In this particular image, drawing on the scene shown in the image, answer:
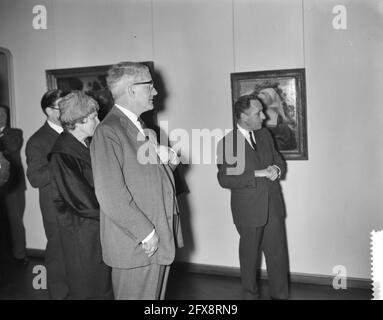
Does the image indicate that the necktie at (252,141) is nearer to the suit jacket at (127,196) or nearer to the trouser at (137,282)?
the suit jacket at (127,196)

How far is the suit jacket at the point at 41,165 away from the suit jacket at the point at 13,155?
1.97 metres

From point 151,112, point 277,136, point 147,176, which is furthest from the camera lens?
point 151,112

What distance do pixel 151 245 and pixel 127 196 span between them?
326 millimetres

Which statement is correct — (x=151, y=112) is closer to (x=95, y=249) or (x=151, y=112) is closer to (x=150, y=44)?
(x=150, y=44)

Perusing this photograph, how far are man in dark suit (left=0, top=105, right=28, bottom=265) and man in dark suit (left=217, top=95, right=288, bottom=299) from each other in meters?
3.17

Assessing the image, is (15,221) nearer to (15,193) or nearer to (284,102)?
(15,193)

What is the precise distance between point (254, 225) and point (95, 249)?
1734 millimetres

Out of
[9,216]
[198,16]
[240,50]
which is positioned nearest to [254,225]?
[240,50]

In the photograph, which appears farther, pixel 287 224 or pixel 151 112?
pixel 151 112

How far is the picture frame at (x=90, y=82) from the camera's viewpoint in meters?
5.67

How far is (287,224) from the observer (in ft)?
16.6

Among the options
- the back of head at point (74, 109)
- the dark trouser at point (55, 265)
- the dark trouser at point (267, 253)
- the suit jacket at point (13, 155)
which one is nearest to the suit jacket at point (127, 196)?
the back of head at point (74, 109)

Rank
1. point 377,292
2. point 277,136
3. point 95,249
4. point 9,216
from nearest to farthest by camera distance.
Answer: point 377,292 < point 95,249 < point 277,136 < point 9,216

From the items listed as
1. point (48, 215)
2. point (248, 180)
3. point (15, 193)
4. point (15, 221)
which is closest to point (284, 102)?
point (248, 180)
